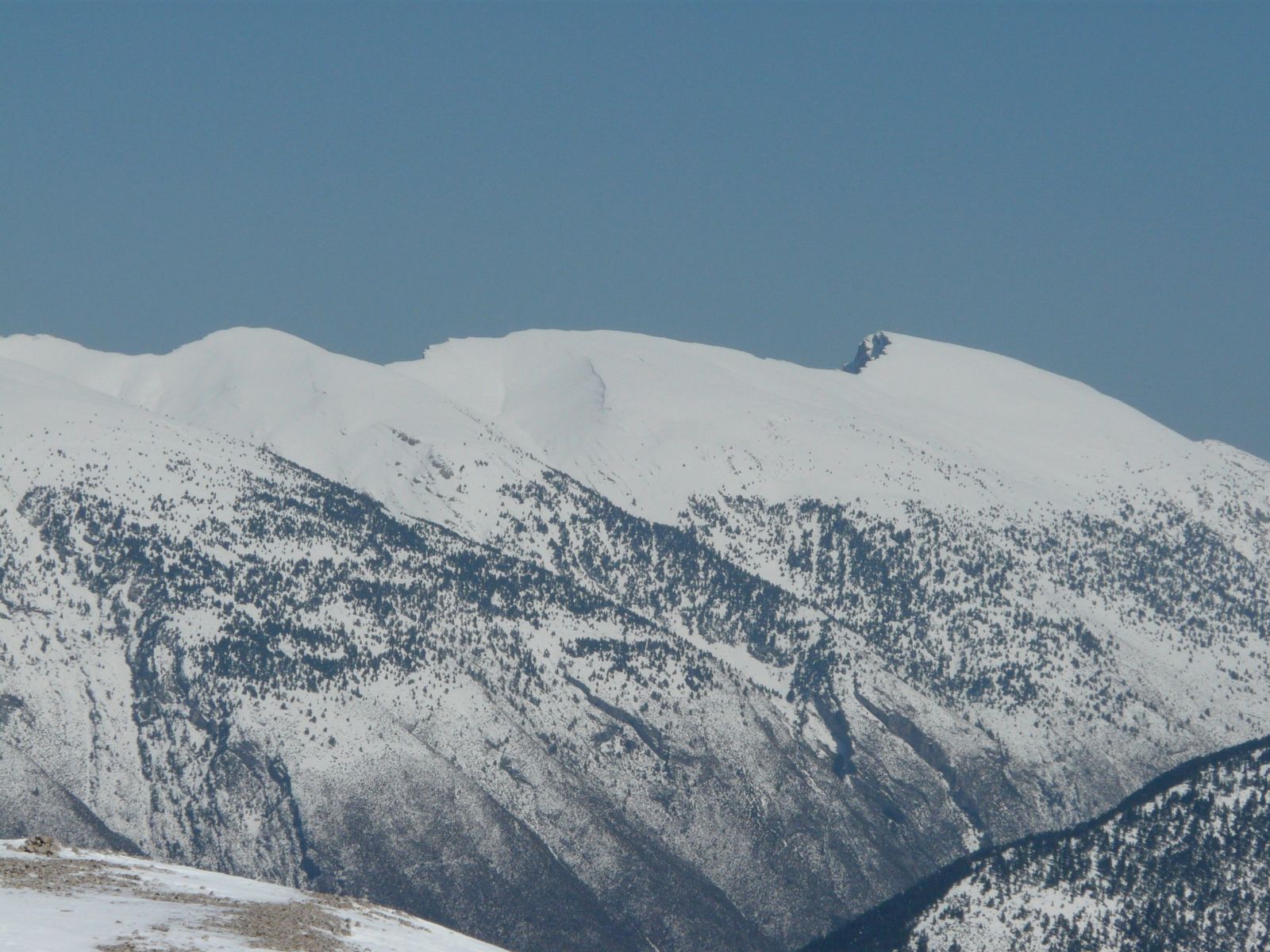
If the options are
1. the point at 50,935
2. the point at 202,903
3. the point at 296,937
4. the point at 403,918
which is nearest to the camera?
the point at 50,935

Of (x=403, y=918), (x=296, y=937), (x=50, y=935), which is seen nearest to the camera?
(x=50, y=935)

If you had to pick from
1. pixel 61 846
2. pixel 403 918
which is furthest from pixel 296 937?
pixel 61 846

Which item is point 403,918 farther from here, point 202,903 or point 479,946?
point 202,903

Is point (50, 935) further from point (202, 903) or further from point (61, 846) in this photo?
point (61, 846)

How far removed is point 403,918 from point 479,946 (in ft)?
17.2

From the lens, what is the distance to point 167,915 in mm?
104938

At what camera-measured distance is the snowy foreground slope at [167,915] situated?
3831 inches

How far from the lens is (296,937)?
103 metres

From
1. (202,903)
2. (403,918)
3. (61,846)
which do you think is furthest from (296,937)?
(61,846)

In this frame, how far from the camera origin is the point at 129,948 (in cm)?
9550

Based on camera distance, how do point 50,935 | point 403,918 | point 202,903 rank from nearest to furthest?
1. point 50,935
2. point 202,903
3. point 403,918

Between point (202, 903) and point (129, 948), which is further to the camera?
point (202, 903)

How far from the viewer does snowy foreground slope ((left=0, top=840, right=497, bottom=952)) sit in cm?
9731

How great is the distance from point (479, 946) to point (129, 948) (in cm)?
2507
